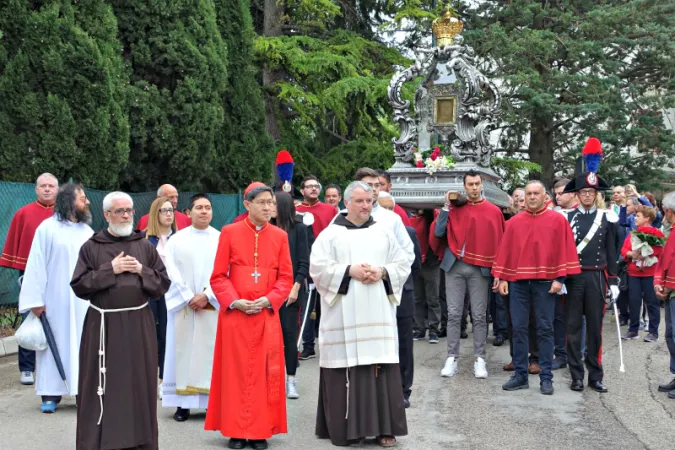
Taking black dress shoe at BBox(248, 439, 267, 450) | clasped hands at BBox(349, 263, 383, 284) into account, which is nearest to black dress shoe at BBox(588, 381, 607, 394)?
clasped hands at BBox(349, 263, 383, 284)

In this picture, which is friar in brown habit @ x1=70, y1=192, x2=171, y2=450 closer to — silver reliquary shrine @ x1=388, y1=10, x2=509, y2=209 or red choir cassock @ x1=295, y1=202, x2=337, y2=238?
red choir cassock @ x1=295, y1=202, x2=337, y2=238

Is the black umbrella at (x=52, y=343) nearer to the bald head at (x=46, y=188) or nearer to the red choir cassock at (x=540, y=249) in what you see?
the bald head at (x=46, y=188)

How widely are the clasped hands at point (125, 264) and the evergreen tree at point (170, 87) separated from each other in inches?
389

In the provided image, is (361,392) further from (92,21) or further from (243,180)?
(243,180)

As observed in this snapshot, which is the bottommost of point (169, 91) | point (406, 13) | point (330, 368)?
point (330, 368)

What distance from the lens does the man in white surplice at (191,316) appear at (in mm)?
7727

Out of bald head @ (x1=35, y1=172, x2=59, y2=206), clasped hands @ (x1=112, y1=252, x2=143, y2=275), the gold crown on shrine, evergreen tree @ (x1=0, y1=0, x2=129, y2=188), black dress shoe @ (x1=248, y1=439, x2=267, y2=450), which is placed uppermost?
the gold crown on shrine

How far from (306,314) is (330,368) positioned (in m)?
3.65

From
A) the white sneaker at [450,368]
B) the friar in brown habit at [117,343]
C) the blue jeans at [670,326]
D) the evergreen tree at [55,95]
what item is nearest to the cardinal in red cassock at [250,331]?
the friar in brown habit at [117,343]

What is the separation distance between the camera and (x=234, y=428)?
6762mm

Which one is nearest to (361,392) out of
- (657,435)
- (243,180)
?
(657,435)

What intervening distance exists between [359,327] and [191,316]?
5.71 ft

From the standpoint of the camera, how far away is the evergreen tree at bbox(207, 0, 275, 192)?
19.6 meters

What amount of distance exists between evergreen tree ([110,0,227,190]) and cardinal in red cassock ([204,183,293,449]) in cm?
924
